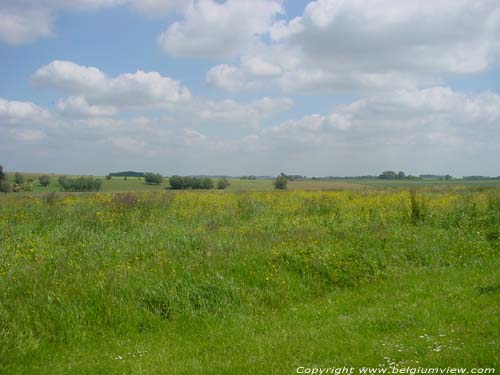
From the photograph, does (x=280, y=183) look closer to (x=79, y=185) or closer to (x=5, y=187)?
(x=79, y=185)

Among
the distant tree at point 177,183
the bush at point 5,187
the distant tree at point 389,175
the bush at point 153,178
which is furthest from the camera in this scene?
the distant tree at point 389,175

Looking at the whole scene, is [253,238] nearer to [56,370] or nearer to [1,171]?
[56,370]

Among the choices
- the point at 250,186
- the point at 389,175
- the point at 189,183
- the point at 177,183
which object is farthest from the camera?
the point at 389,175

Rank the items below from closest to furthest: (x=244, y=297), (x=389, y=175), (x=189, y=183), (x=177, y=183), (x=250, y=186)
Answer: (x=244, y=297) → (x=177, y=183) → (x=189, y=183) → (x=250, y=186) → (x=389, y=175)

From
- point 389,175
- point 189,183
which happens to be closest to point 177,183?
point 189,183

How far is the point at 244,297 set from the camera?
272 inches

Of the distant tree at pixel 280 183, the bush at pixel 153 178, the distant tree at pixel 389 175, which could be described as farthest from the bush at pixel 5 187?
the distant tree at pixel 389 175

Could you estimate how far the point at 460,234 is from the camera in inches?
432

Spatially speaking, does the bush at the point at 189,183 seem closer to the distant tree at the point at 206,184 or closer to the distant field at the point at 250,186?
the distant tree at the point at 206,184

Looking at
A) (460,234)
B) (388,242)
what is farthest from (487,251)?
(388,242)

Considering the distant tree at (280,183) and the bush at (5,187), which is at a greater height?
the distant tree at (280,183)

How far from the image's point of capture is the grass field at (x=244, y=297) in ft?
15.7

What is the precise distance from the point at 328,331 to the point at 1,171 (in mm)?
38395

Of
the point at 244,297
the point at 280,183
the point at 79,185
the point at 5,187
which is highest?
the point at 280,183
